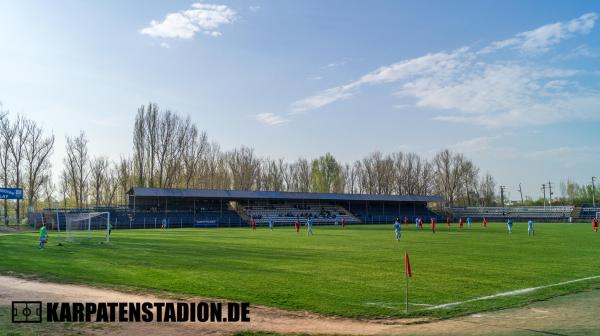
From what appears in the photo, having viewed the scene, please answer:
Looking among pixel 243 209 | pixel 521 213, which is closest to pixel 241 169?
pixel 243 209

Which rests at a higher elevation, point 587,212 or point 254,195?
point 254,195

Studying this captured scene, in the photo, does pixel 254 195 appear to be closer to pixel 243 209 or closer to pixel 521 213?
pixel 243 209

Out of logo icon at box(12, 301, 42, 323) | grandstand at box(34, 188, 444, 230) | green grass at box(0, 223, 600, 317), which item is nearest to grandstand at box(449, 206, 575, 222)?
grandstand at box(34, 188, 444, 230)

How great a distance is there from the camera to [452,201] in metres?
123

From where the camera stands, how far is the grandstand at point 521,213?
9356 cm

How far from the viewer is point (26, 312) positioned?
36.6 feet

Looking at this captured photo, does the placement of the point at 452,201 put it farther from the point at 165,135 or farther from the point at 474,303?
the point at 474,303

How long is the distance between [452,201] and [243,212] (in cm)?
6422

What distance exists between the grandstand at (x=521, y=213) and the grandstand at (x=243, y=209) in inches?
321

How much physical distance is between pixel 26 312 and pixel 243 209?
7483 centimetres

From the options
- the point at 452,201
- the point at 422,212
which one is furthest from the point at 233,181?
the point at 452,201

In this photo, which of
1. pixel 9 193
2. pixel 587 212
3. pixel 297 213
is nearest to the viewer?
pixel 9 193

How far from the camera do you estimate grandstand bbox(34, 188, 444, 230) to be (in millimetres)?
72000

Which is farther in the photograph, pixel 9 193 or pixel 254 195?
pixel 254 195
